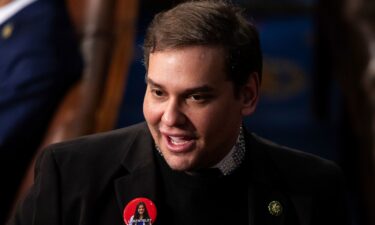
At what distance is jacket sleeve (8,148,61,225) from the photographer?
5.18ft

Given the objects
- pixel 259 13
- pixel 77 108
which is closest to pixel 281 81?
pixel 259 13

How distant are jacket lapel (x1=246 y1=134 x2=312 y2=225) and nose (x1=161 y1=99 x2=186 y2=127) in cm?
29

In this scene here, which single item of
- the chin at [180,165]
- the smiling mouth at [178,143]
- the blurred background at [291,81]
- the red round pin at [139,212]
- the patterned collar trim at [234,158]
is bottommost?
the blurred background at [291,81]

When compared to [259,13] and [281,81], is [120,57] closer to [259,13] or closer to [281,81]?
[281,81]

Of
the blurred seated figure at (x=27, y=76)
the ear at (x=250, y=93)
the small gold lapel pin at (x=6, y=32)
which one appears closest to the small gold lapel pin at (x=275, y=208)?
the ear at (x=250, y=93)

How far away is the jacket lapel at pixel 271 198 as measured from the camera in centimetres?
169

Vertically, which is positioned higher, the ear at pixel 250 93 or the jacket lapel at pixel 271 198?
the ear at pixel 250 93

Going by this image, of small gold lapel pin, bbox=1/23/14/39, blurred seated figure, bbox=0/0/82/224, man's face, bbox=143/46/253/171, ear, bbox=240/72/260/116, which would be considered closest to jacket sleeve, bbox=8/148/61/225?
man's face, bbox=143/46/253/171

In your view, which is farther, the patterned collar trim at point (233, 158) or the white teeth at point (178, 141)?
the patterned collar trim at point (233, 158)

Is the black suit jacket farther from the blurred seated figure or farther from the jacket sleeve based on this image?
the blurred seated figure

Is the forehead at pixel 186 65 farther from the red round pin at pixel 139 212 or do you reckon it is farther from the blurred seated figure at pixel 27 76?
the blurred seated figure at pixel 27 76

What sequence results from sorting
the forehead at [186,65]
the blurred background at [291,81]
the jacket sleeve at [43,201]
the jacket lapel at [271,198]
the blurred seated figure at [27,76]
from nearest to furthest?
1. the forehead at [186,65]
2. the jacket sleeve at [43,201]
3. the jacket lapel at [271,198]
4. the blurred seated figure at [27,76]
5. the blurred background at [291,81]

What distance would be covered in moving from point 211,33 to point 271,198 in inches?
15.7

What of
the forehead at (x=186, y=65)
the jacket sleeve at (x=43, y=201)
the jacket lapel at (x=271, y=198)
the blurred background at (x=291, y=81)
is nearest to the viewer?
the forehead at (x=186, y=65)
